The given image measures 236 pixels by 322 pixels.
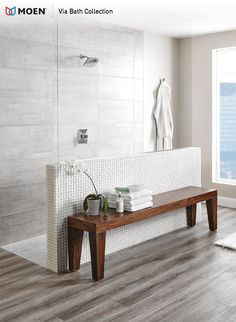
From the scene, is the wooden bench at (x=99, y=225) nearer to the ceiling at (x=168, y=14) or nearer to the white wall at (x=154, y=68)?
the white wall at (x=154, y=68)

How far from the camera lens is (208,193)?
4.29m

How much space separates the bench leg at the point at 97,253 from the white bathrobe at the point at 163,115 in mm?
1285

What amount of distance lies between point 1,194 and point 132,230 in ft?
4.26

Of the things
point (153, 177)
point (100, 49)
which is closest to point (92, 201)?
point (153, 177)

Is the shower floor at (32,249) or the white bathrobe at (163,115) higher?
the white bathrobe at (163,115)

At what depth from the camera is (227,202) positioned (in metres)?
5.64

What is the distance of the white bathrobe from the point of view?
3903mm

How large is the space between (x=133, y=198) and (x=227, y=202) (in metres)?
2.59

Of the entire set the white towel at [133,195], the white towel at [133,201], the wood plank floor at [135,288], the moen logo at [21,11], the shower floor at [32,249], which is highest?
the moen logo at [21,11]

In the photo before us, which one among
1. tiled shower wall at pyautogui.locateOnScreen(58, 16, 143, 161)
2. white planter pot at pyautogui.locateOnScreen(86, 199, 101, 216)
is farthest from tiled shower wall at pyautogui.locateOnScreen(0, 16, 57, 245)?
white planter pot at pyautogui.locateOnScreen(86, 199, 101, 216)

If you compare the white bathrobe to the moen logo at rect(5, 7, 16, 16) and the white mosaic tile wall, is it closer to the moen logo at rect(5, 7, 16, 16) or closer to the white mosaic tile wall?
the white mosaic tile wall

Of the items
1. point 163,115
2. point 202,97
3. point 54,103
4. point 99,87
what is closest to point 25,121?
point 54,103

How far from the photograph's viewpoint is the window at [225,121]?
18.4ft

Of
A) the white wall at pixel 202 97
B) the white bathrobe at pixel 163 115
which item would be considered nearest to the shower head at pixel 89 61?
the white bathrobe at pixel 163 115
